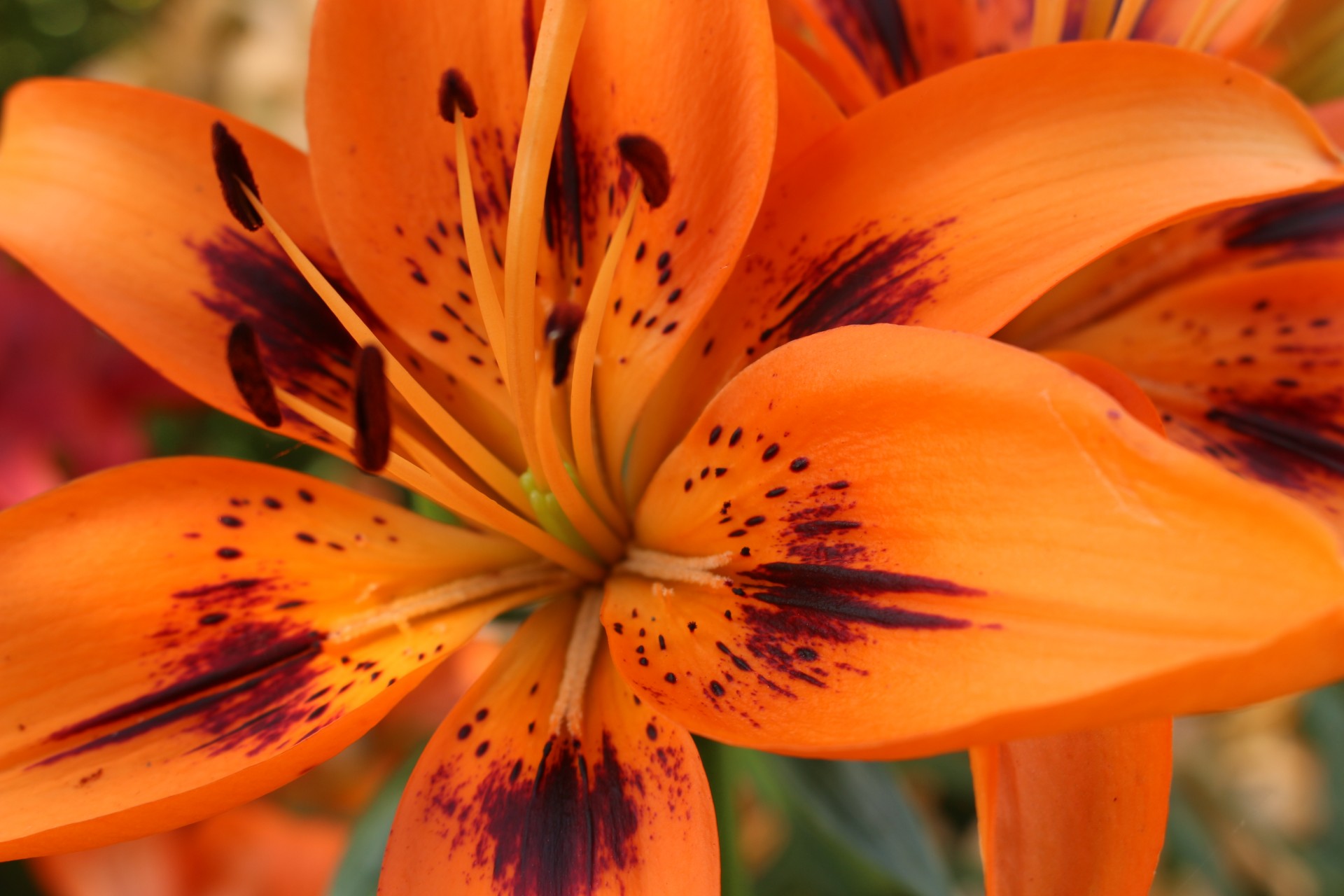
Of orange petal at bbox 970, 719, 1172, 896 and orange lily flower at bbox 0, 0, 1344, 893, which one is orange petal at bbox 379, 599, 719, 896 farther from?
orange petal at bbox 970, 719, 1172, 896

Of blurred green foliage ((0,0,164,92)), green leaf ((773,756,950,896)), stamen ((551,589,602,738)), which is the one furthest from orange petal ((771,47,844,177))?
blurred green foliage ((0,0,164,92))

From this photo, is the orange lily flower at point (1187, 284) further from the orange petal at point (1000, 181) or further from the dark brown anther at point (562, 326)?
the dark brown anther at point (562, 326)

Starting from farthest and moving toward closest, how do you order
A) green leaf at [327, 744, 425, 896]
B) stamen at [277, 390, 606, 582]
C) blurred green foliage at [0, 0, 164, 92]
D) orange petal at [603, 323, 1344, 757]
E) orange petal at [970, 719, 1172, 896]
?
1. blurred green foliage at [0, 0, 164, 92]
2. green leaf at [327, 744, 425, 896]
3. stamen at [277, 390, 606, 582]
4. orange petal at [970, 719, 1172, 896]
5. orange petal at [603, 323, 1344, 757]

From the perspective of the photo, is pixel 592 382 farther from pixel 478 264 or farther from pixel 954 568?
pixel 954 568

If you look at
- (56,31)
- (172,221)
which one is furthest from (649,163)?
(56,31)

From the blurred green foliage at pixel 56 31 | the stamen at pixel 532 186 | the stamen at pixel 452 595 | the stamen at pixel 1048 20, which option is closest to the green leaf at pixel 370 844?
the stamen at pixel 452 595
